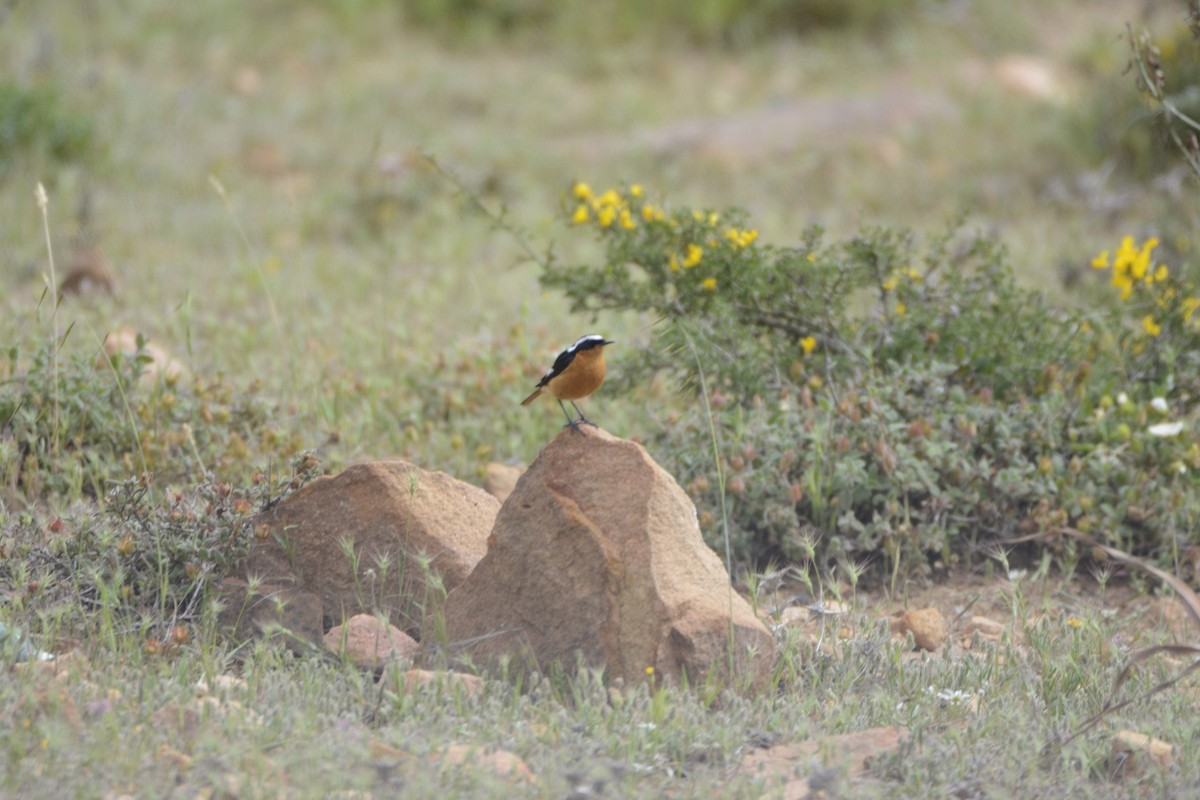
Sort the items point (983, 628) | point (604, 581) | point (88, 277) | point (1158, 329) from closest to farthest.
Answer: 1. point (604, 581)
2. point (983, 628)
3. point (1158, 329)
4. point (88, 277)

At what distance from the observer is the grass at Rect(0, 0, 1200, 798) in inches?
116

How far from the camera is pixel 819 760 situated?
2.96 meters

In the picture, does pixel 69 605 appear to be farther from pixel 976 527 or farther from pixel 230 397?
pixel 976 527

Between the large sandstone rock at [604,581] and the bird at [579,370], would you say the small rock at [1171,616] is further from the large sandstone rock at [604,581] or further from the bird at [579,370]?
the bird at [579,370]

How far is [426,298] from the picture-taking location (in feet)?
23.5

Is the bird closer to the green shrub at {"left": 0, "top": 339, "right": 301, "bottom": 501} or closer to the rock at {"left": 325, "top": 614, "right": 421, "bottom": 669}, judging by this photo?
the rock at {"left": 325, "top": 614, "right": 421, "bottom": 669}

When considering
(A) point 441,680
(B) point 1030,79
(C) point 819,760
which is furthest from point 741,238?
(B) point 1030,79

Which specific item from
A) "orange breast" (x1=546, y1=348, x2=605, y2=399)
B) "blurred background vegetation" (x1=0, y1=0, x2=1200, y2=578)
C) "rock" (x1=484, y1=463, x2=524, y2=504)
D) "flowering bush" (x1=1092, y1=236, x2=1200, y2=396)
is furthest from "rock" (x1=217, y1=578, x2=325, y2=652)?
"flowering bush" (x1=1092, y1=236, x2=1200, y2=396)

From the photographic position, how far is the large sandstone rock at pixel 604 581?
3373 millimetres

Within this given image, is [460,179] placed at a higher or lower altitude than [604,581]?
lower

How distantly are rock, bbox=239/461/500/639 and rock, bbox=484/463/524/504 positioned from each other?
94cm

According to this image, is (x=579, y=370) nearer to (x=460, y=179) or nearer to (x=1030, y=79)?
(x=460, y=179)

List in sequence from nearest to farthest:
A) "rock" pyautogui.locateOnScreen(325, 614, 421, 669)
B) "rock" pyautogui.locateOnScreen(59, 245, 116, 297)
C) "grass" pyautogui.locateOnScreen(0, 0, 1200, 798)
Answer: "grass" pyautogui.locateOnScreen(0, 0, 1200, 798) → "rock" pyautogui.locateOnScreen(325, 614, 421, 669) → "rock" pyautogui.locateOnScreen(59, 245, 116, 297)

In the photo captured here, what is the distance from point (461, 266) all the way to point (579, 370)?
14.1 feet
